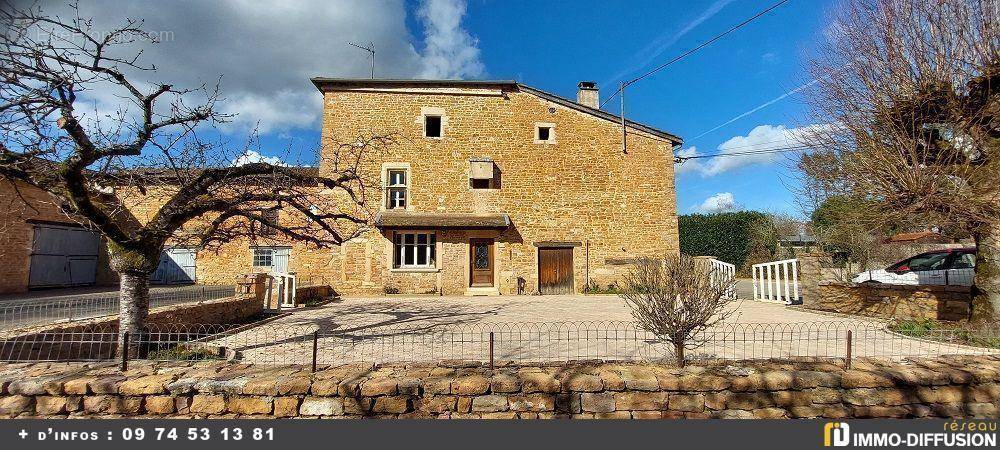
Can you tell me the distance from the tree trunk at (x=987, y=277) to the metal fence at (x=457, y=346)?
15.4 inches

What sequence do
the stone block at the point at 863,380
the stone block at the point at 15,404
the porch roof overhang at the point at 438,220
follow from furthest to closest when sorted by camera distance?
the porch roof overhang at the point at 438,220 < the stone block at the point at 863,380 < the stone block at the point at 15,404

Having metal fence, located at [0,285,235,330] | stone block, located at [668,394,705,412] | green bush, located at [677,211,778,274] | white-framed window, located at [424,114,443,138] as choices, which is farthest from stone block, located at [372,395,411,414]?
green bush, located at [677,211,778,274]

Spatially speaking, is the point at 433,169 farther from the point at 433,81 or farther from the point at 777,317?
the point at 777,317

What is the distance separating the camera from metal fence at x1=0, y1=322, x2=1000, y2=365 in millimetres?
4836

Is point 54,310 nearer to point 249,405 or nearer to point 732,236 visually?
point 249,405

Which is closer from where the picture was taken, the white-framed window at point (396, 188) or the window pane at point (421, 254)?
the window pane at point (421, 254)

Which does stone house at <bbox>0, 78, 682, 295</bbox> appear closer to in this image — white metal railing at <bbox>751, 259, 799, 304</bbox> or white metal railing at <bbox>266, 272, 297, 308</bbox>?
white metal railing at <bbox>751, 259, 799, 304</bbox>

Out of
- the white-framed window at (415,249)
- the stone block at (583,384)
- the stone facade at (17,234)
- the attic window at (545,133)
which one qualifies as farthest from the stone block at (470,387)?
the stone facade at (17,234)

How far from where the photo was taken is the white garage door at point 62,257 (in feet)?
42.7

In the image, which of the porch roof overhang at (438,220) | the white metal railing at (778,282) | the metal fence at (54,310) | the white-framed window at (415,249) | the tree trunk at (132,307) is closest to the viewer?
the tree trunk at (132,307)

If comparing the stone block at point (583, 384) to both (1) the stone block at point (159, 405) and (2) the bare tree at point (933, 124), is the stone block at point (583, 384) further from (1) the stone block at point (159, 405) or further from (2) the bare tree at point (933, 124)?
(2) the bare tree at point (933, 124)

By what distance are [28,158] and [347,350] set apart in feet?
14.3

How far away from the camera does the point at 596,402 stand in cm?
386

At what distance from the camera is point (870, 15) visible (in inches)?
262
